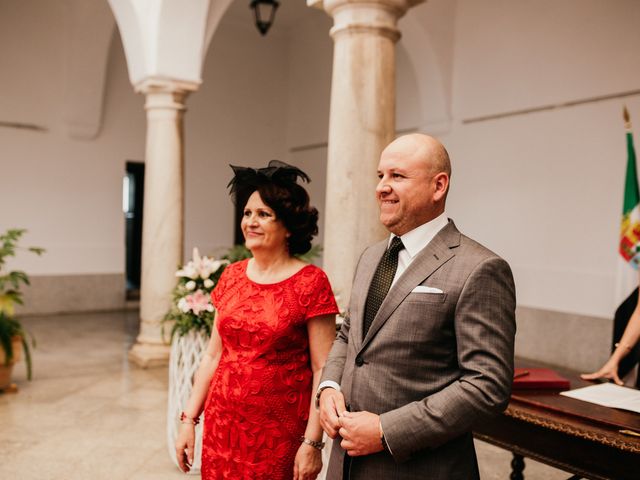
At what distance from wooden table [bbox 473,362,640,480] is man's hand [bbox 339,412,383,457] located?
0.88 metres

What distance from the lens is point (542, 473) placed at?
15.0 ft

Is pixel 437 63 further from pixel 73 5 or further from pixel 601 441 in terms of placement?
pixel 601 441

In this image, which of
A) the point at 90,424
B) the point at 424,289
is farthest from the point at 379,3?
the point at 90,424

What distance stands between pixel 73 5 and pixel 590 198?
316 inches

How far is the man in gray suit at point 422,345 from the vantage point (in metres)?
1.64

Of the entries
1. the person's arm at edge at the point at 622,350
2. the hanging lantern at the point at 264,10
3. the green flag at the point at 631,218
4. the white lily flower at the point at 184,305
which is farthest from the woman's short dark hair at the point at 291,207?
the hanging lantern at the point at 264,10

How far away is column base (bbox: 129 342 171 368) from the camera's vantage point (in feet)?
23.6

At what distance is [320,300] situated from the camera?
7.66 feet

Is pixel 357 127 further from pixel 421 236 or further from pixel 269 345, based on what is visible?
pixel 421 236

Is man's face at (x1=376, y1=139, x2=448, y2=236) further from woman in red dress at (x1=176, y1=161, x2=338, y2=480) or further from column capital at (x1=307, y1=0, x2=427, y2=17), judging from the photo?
column capital at (x1=307, y1=0, x2=427, y2=17)

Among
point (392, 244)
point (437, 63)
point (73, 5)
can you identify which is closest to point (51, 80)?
point (73, 5)

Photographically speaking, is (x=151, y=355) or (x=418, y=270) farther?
(x=151, y=355)

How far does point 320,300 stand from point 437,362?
69 cm

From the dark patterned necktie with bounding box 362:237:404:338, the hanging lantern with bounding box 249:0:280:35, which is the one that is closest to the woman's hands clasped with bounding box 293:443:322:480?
the dark patterned necktie with bounding box 362:237:404:338
